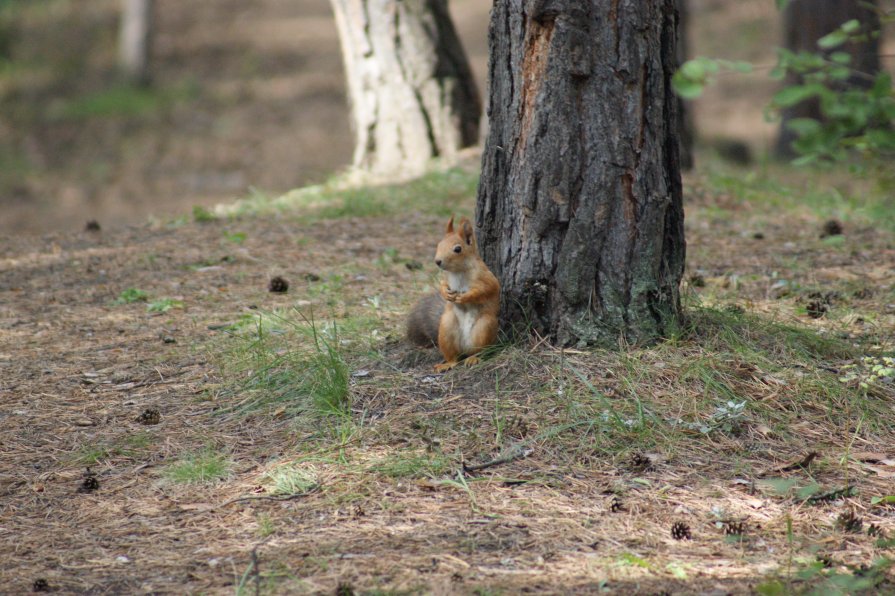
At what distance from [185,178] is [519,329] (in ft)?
33.7

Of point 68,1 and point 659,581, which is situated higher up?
point 68,1

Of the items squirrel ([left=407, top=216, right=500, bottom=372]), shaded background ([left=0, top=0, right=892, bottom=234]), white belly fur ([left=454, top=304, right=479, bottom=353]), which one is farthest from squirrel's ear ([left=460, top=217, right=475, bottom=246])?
shaded background ([left=0, top=0, right=892, bottom=234])

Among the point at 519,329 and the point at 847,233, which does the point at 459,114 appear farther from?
the point at 519,329

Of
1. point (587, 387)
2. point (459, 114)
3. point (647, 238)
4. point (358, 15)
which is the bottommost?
point (587, 387)

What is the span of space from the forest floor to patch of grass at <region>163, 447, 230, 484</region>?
0.04ft

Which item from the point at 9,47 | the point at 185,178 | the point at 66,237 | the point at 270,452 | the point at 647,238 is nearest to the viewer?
the point at 270,452

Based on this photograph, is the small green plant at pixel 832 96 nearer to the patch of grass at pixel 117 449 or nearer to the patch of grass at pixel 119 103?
the patch of grass at pixel 117 449

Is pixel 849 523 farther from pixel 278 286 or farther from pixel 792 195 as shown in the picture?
pixel 792 195

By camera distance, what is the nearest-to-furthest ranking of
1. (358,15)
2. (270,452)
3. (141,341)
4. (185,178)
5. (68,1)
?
(270,452), (141,341), (358,15), (185,178), (68,1)

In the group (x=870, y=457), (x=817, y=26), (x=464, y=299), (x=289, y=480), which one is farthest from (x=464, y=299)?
(x=817, y=26)

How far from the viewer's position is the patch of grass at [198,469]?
128 inches

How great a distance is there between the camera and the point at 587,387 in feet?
11.8

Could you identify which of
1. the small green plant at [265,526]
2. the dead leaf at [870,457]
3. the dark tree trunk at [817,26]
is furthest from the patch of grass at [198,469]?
the dark tree trunk at [817,26]

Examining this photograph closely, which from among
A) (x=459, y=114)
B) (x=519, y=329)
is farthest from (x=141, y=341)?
(x=459, y=114)
